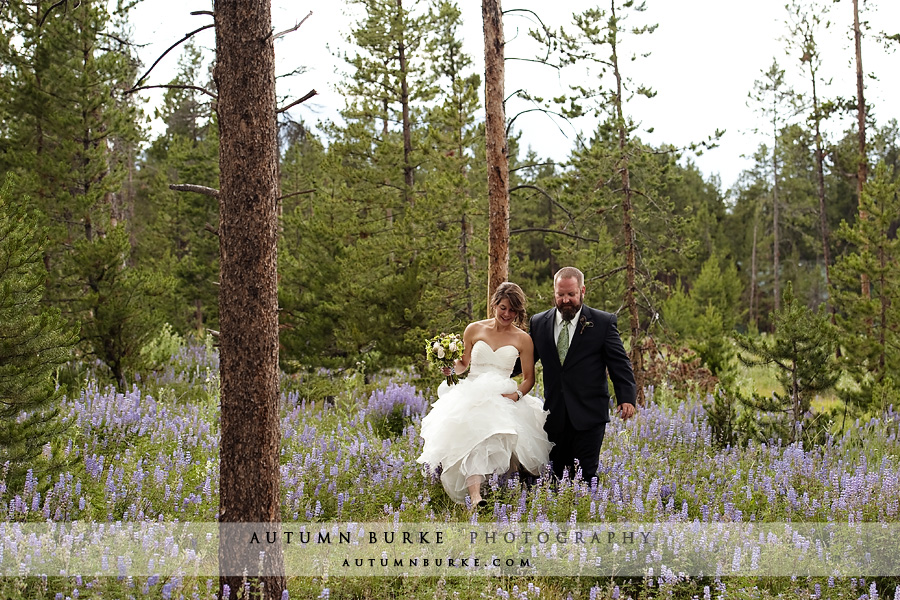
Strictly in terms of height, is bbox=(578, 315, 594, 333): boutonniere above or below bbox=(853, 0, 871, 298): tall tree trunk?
below

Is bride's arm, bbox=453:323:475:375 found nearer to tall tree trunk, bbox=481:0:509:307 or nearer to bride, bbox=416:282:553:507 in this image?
bride, bbox=416:282:553:507

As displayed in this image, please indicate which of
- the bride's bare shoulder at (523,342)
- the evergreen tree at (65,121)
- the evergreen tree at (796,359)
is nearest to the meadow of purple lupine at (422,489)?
the evergreen tree at (796,359)

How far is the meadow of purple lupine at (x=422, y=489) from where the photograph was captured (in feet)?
14.1

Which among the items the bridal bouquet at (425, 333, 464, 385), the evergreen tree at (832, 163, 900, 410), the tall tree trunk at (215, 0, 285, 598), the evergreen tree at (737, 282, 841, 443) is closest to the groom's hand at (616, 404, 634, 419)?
the bridal bouquet at (425, 333, 464, 385)

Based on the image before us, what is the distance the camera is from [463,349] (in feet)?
21.7

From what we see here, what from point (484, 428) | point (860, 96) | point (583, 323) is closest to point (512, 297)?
point (583, 323)

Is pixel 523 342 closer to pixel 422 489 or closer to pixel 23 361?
pixel 422 489

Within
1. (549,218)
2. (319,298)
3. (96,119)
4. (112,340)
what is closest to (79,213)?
(96,119)

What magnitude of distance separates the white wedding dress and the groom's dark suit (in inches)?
9.6

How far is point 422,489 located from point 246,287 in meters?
2.95

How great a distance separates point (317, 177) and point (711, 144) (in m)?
17.8

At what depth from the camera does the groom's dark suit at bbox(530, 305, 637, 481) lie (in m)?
5.81

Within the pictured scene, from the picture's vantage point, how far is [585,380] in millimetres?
5875

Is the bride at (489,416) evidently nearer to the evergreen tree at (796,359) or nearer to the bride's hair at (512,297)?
the bride's hair at (512,297)
